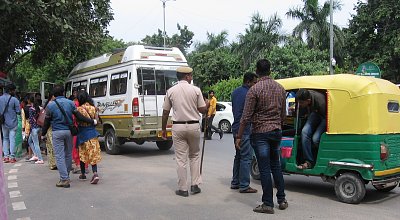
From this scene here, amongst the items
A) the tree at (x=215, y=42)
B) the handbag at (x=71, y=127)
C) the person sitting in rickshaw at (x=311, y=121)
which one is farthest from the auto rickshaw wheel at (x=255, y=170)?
the tree at (x=215, y=42)

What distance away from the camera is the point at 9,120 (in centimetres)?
1091

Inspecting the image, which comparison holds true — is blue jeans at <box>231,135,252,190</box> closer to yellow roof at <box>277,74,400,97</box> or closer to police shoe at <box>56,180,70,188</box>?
yellow roof at <box>277,74,400,97</box>

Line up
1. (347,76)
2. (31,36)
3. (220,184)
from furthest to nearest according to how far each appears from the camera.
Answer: (31,36)
(220,184)
(347,76)

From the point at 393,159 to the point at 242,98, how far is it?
2.37 meters

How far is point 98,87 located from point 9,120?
2.86 metres

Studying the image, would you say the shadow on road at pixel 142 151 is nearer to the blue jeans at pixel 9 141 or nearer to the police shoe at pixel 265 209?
the blue jeans at pixel 9 141

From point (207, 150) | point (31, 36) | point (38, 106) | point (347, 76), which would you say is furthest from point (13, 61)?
point (347, 76)

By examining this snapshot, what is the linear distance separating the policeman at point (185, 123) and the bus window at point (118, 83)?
16.8ft

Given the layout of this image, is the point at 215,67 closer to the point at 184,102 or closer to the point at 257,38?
the point at 257,38

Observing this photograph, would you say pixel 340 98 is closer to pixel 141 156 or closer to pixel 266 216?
pixel 266 216

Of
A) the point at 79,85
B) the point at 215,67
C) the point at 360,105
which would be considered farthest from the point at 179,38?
the point at 360,105

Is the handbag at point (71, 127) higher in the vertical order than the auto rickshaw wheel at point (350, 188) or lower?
higher

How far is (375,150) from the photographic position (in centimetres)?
590

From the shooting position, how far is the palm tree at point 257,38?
3516 cm
